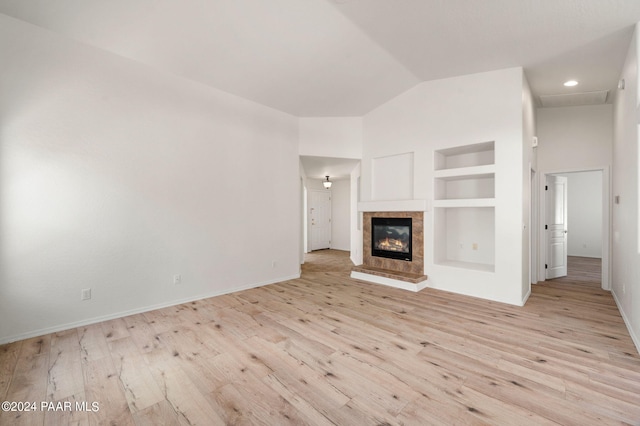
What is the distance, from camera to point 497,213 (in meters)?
4.14

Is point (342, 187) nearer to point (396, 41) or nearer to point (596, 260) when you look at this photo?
point (396, 41)

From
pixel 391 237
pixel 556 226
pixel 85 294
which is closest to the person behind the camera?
pixel 85 294

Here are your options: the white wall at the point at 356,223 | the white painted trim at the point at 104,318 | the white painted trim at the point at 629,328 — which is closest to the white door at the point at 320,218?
the white wall at the point at 356,223

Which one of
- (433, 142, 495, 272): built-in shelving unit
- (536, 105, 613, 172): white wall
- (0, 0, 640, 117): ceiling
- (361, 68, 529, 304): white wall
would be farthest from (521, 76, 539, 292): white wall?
(536, 105, 613, 172): white wall

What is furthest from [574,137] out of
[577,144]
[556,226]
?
[556,226]

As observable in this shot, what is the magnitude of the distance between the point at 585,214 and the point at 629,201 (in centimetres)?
705

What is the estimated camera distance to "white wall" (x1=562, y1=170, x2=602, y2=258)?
8.23 meters

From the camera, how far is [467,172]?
4422mm

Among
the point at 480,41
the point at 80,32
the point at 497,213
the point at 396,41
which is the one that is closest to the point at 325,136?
the point at 396,41

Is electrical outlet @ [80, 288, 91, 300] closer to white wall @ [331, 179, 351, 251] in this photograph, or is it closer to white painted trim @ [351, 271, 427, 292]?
white painted trim @ [351, 271, 427, 292]

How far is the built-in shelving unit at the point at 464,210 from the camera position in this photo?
15.1ft

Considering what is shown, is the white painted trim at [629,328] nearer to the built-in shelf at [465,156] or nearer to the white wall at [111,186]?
the built-in shelf at [465,156]

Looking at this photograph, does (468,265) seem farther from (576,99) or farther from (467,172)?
(576,99)

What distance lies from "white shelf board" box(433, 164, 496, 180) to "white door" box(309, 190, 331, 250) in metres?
5.37
